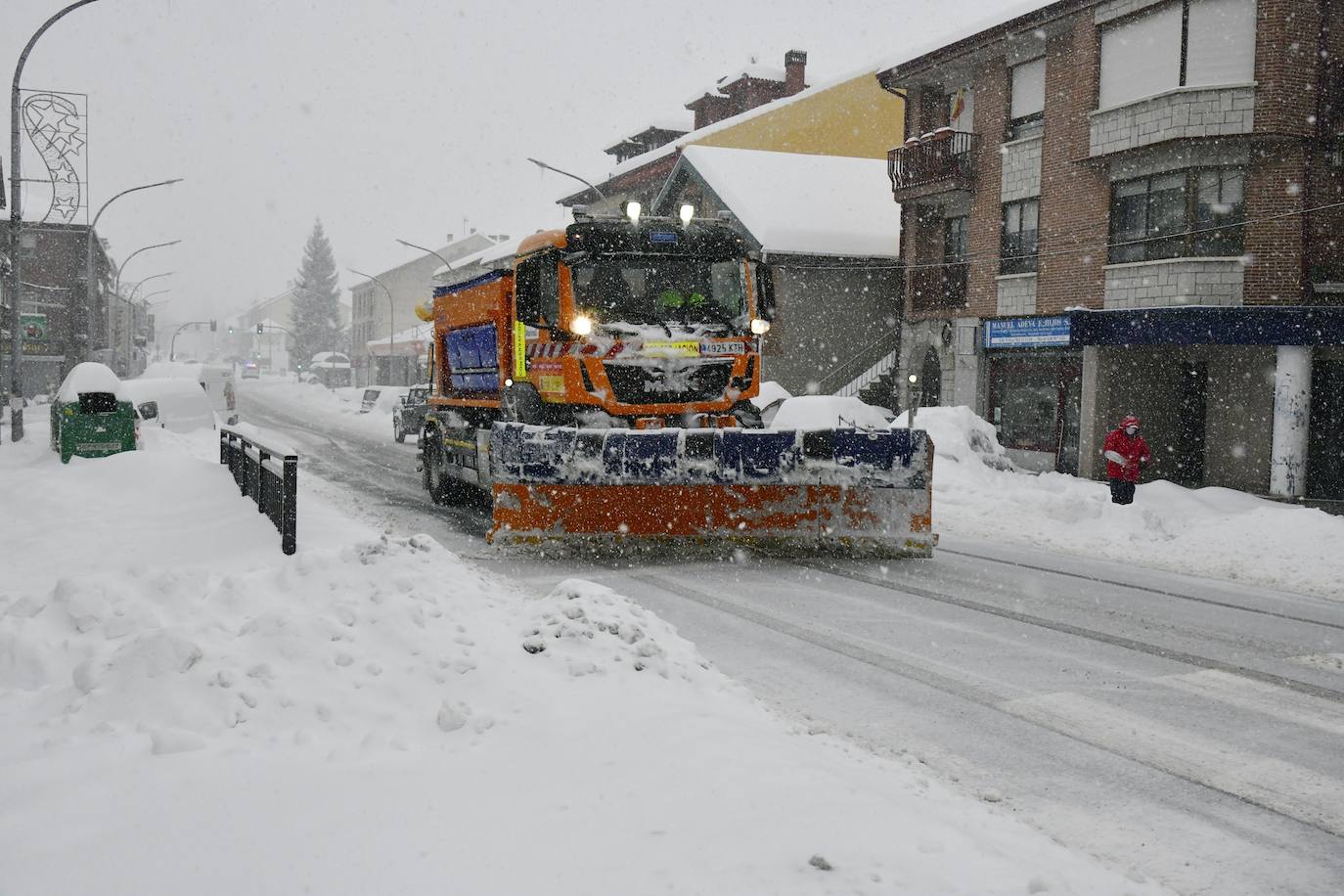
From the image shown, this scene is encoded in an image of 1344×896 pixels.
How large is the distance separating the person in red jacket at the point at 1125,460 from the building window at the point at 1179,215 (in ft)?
25.0

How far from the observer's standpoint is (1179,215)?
2122cm

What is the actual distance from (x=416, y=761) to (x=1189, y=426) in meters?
22.3

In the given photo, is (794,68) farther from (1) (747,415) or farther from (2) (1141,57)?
(1) (747,415)

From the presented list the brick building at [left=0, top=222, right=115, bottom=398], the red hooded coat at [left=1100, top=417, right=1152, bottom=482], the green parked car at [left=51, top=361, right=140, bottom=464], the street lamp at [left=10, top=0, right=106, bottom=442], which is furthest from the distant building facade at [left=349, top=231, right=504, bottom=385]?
the red hooded coat at [left=1100, top=417, right=1152, bottom=482]

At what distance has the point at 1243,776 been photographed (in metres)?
4.73

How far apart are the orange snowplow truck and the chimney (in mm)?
35343

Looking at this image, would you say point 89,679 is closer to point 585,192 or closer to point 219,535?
point 219,535

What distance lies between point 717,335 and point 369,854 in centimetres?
822

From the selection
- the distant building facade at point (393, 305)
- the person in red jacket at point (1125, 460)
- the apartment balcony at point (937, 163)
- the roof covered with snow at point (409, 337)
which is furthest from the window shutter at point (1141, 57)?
the distant building facade at point (393, 305)

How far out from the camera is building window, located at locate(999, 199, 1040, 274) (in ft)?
83.0

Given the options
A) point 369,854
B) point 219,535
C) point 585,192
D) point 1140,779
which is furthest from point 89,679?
point 585,192

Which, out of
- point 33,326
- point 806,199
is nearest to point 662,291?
point 806,199

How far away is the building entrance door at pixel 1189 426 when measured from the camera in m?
22.5

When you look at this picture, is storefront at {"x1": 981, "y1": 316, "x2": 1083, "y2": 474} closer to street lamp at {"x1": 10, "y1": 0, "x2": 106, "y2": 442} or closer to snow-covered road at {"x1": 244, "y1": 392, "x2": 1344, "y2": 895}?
snow-covered road at {"x1": 244, "y1": 392, "x2": 1344, "y2": 895}
